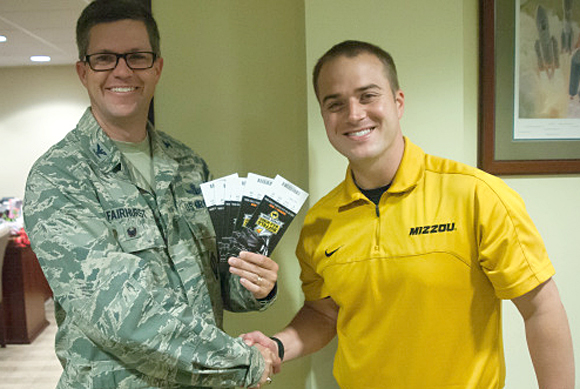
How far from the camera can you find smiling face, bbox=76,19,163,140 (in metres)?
1.39

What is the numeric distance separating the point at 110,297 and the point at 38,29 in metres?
5.40

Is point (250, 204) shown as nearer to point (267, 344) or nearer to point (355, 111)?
point (355, 111)

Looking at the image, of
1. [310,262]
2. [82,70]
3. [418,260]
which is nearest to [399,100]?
[418,260]

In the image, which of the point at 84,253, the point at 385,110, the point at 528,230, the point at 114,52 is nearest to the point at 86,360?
the point at 84,253

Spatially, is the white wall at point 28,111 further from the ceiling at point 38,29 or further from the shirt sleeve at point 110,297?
the shirt sleeve at point 110,297

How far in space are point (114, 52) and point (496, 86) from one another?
4.65 ft

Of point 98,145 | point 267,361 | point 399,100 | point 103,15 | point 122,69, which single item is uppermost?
point 103,15

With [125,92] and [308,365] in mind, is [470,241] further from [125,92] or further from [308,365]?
[125,92]

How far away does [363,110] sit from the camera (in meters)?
1.34

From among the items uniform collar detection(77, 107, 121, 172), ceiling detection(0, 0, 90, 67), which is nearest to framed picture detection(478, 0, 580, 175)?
uniform collar detection(77, 107, 121, 172)

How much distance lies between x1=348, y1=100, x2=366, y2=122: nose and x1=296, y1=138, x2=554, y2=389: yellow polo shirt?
19 centimetres

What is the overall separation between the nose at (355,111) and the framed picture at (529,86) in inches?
30.0

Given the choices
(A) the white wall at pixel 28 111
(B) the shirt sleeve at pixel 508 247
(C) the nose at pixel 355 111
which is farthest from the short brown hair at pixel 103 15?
(A) the white wall at pixel 28 111

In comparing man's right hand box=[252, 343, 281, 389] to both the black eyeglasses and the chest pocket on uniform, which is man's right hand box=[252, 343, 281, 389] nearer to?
the chest pocket on uniform
